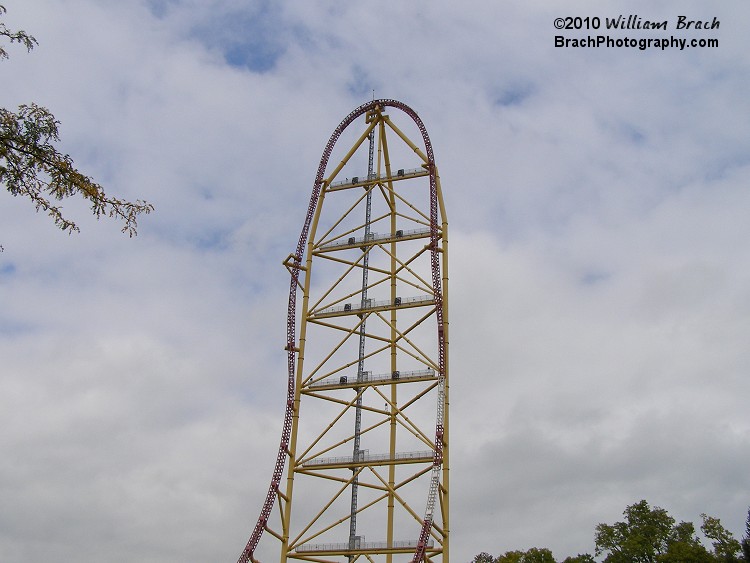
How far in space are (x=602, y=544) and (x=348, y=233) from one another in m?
27.3

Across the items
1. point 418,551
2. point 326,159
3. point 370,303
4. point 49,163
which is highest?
point 326,159

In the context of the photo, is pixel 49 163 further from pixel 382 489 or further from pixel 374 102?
pixel 374 102

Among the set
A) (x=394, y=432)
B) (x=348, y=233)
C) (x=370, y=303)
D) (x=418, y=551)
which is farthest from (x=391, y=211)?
(x=418, y=551)

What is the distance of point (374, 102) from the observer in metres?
45.7

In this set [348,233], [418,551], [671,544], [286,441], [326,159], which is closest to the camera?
[418,551]

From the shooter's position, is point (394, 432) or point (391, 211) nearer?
point (394, 432)

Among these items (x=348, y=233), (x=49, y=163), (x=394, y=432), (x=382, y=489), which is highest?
(x=348, y=233)

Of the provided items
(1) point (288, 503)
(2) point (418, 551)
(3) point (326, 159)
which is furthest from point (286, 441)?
(3) point (326, 159)

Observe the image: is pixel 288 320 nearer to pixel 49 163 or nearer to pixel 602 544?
pixel 602 544

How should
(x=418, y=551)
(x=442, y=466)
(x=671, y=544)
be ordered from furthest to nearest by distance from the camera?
1. (x=671, y=544)
2. (x=442, y=466)
3. (x=418, y=551)

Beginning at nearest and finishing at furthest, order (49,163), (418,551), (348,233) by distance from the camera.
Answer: (49,163), (418,551), (348,233)

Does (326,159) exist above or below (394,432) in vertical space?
above

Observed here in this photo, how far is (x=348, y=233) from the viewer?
143 ft

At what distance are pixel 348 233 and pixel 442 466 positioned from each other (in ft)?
41.6
